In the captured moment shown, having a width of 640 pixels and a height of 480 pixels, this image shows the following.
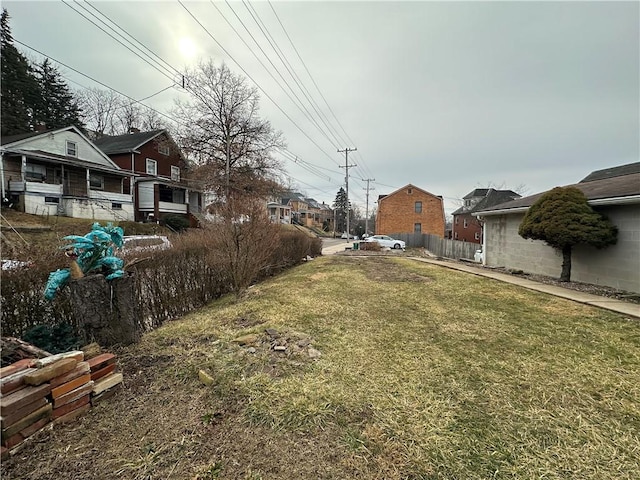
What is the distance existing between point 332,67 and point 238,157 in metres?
14.9

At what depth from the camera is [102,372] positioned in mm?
2357

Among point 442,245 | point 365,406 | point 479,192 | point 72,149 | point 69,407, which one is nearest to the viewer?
point 69,407

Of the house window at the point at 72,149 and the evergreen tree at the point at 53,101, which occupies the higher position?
the evergreen tree at the point at 53,101

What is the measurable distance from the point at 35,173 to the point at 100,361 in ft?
70.8

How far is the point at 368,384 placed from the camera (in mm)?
2643

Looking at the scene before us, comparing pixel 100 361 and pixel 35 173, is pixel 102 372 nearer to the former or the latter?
pixel 100 361

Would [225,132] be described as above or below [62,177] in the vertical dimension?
above

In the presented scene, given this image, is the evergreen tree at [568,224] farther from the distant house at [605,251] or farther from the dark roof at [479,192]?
the dark roof at [479,192]

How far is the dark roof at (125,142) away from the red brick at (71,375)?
2622 cm

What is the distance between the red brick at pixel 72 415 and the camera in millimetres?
1965

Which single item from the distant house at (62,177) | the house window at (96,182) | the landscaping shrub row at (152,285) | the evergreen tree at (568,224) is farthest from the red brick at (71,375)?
the house window at (96,182)

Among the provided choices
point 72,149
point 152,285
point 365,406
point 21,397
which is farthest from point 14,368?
point 72,149

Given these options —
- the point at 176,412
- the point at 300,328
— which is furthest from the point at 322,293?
the point at 176,412

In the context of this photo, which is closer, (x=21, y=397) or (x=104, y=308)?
(x=21, y=397)
